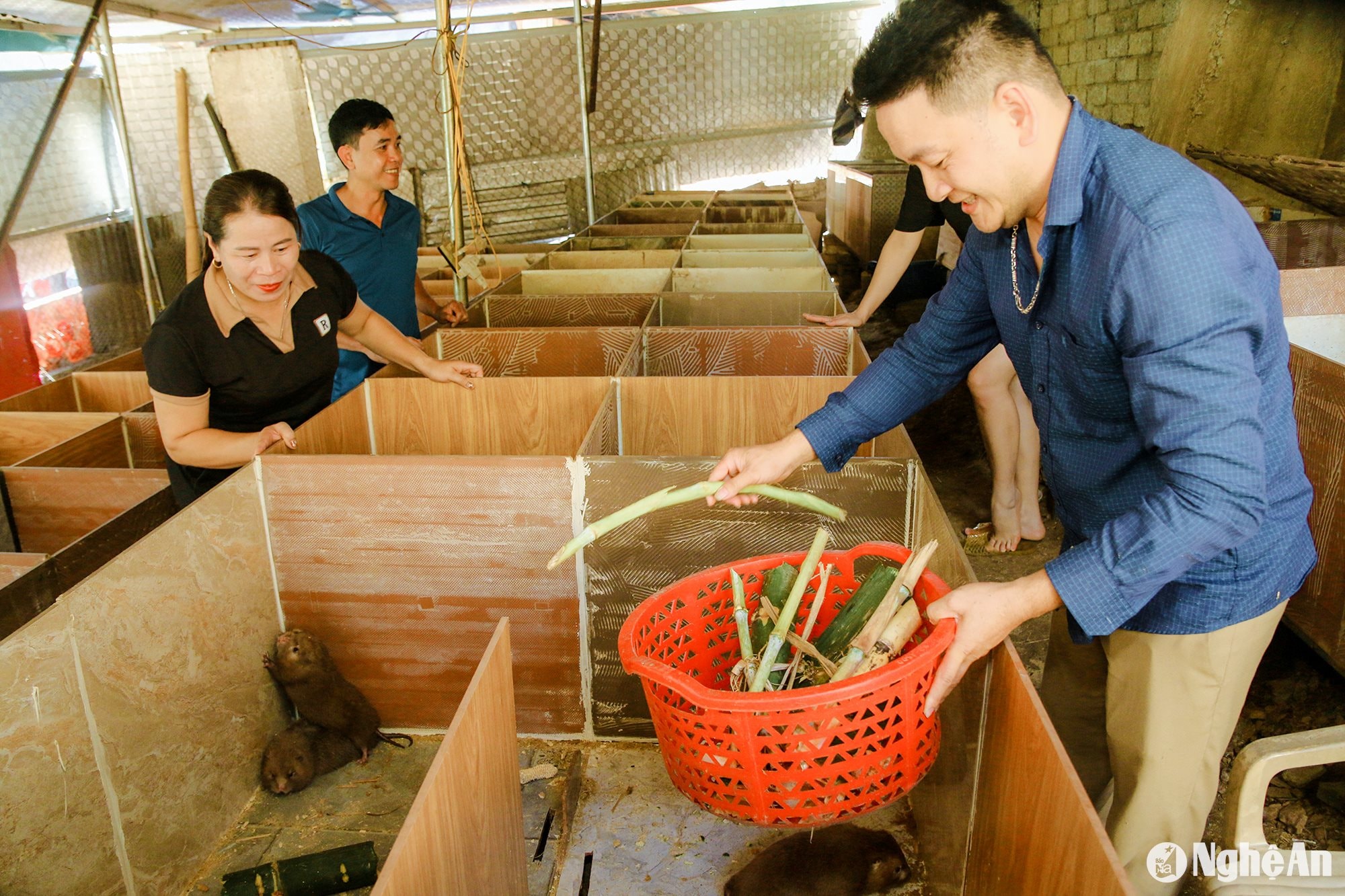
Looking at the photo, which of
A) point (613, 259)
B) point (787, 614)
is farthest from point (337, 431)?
point (613, 259)

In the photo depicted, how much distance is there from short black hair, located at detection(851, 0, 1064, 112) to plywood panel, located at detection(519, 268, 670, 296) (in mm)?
3198

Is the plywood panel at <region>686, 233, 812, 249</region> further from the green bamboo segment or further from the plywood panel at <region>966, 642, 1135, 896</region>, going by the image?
the plywood panel at <region>966, 642, 1135, 896</region>

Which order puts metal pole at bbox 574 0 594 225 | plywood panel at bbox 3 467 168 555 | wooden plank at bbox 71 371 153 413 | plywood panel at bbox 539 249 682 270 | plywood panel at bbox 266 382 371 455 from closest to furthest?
plywood panel at bbox 266 382 371 455 < plywood panel at bbox 3 467 168 555 < wooden plank at bbox 71 371 153 413 < plywood panel at bbox 539 249 682 270 < metal pole at bbox 574 0 594 225

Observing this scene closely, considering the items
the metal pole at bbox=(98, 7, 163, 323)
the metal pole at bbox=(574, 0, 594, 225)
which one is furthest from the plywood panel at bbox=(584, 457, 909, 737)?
the metal pole at bbox=(98, 7, 163, 323)

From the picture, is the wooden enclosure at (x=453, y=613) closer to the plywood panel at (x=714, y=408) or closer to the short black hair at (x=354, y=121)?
the plywood panel at (x=714, y=408)

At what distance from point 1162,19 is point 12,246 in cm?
773

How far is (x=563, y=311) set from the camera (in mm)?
3943

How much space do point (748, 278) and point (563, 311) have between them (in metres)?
0.95

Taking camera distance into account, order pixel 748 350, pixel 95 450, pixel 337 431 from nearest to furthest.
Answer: pixel 337 431 < pixel 95 450 < pixel 748 350

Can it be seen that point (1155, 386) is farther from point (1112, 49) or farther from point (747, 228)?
point (1112, 49)

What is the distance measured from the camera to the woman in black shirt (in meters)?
2.26

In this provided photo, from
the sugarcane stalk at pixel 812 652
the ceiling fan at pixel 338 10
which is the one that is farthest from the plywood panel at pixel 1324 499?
the ceiling fan at pixel 338 10

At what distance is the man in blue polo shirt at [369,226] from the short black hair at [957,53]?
2.60m

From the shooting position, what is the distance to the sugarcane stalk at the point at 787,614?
1.56 metres
